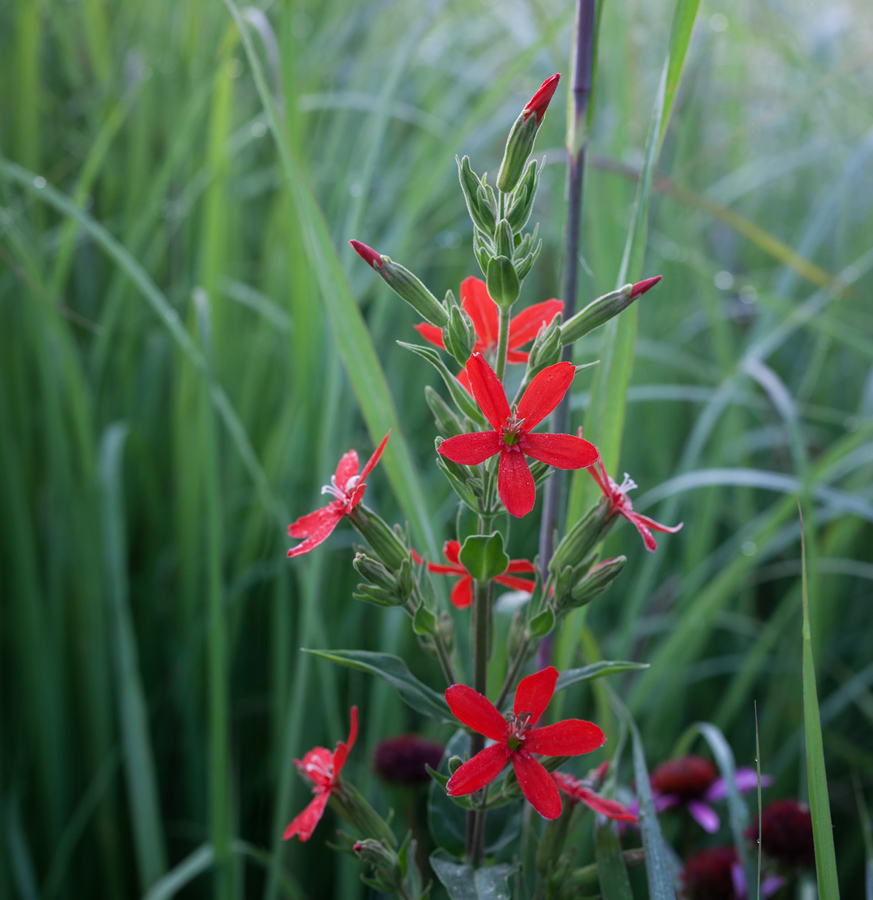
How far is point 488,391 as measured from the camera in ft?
1.55

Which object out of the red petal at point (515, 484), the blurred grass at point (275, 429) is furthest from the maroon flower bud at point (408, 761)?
the red petal at point (515, 484)

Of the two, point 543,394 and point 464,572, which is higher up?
point 543,394

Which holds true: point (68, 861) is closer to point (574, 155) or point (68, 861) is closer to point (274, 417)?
point (274, 417)

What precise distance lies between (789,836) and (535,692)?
1.65ft

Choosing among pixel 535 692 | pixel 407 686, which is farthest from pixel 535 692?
pixel 407 686

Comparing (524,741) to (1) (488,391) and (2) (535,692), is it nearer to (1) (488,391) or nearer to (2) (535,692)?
(2) (535,692)

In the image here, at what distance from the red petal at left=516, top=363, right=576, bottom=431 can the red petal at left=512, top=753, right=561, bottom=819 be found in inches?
8.1

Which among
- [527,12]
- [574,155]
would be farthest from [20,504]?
[527,12]

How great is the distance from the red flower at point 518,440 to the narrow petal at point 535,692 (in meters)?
0.10

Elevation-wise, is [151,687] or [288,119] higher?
[288,119]

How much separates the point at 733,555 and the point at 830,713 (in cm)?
28

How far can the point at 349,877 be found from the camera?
3.10 ft

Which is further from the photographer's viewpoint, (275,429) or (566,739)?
(275,429)

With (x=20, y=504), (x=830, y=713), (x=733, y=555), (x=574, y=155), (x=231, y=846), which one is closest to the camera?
(x=574, y=155)
